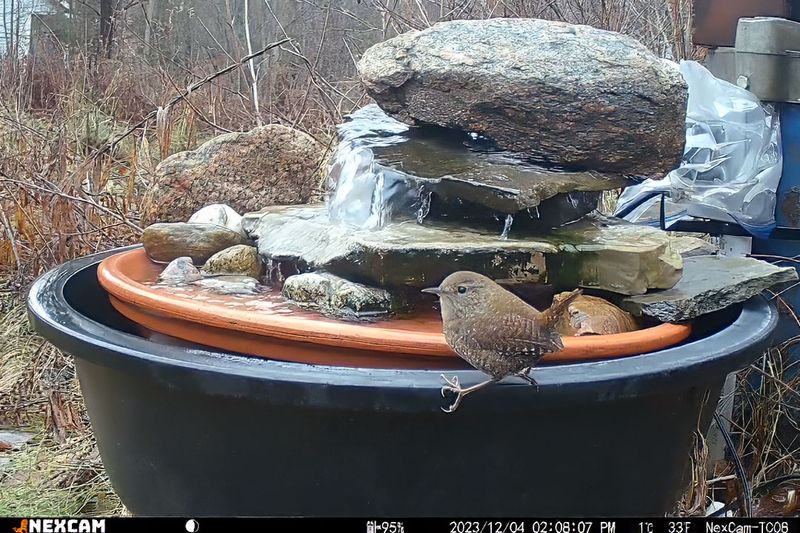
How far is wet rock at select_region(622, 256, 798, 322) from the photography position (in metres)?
2.00

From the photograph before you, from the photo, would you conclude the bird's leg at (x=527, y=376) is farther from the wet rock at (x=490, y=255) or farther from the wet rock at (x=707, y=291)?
the wet rock at (x=707, y=291)

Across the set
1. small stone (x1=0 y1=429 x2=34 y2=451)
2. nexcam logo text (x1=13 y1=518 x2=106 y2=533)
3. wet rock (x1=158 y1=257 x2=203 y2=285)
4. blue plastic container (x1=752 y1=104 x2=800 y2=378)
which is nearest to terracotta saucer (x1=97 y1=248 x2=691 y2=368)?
wet rock (x1=158 y1=257 x2=203 y2=285)

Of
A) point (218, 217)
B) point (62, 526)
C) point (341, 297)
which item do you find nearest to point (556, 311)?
point (341, 297)

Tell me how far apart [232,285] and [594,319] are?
982 millimetres

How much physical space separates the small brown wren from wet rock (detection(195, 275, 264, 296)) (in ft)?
2.47

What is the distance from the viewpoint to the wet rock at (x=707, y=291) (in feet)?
6.57

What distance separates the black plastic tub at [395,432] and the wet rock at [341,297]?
1.27 ft

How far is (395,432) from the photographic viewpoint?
1559 millimetres

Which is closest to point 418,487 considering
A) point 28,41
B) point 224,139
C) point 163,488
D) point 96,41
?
point 163,488

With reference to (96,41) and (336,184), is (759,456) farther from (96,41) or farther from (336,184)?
(96,41)

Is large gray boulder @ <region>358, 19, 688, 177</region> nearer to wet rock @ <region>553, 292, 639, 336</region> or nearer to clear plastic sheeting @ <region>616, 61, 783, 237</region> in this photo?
wet rock @ <region>553, 292, 639, 336</region>

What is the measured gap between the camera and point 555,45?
2.23 meters

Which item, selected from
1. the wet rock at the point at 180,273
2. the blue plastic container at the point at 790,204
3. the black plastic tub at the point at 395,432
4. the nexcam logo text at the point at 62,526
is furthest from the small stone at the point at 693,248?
the nexcam logo text at the point at 62,526

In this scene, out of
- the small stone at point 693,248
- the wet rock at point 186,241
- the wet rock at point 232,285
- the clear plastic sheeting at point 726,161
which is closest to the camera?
the wet rock at point 232,285
